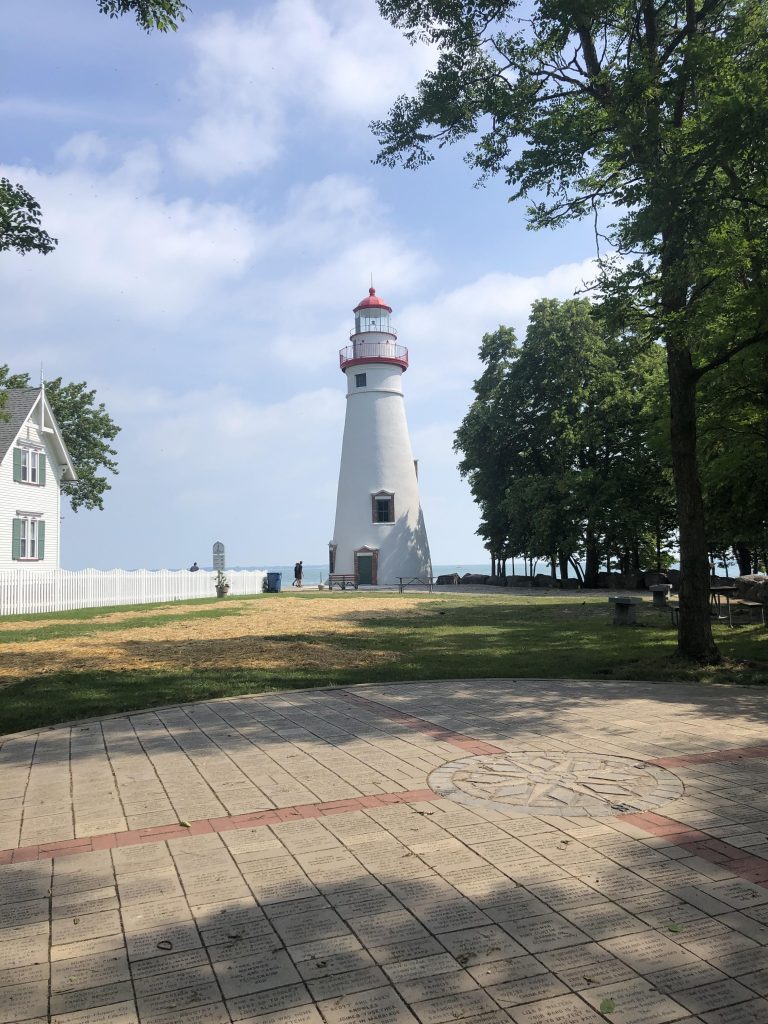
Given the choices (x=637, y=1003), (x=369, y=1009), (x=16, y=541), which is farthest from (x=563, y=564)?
(x=369, y=1009)

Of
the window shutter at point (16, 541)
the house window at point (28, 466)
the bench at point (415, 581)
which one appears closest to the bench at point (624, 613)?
the bench at point (415, 581)

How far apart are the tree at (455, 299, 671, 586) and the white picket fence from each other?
1630 cm

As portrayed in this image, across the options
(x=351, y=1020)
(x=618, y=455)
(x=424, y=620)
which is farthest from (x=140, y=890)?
(x=618, y=455)

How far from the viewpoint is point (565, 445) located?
39.8m

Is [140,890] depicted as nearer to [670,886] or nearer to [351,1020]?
[351,1020]

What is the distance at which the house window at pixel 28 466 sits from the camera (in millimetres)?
33688

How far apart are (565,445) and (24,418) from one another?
2624cm

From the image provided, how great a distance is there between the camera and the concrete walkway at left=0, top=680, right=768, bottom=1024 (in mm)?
3117

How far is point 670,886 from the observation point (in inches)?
160

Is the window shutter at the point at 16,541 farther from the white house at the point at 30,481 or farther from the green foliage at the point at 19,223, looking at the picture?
the green foliage at the point at 19,223

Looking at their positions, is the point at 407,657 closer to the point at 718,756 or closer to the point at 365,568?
the point at 718,756

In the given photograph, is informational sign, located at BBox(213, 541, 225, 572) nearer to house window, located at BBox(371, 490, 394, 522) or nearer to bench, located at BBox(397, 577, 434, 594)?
house window, located at BBox(371, 490, 394, 522)

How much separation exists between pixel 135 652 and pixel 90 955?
40.6ft

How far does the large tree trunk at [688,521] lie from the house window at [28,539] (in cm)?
2931
